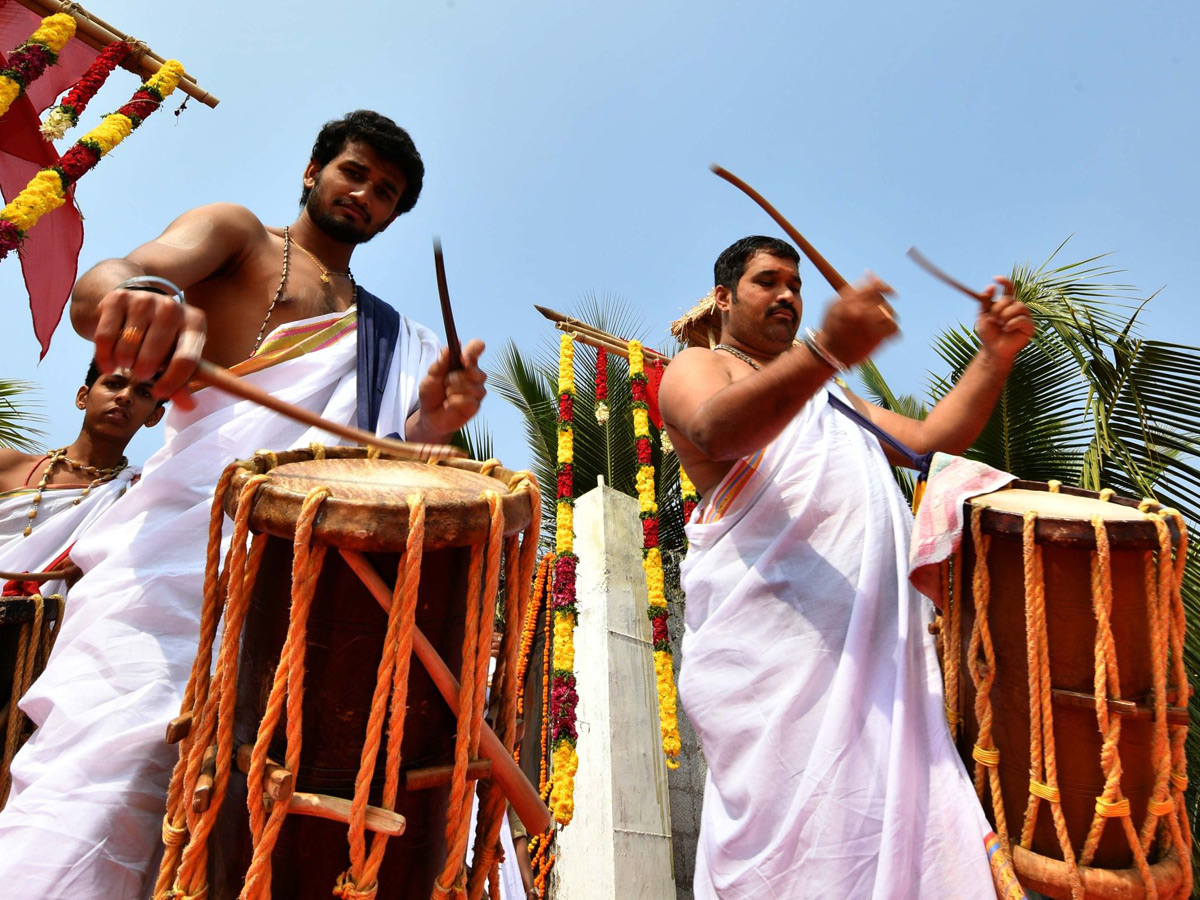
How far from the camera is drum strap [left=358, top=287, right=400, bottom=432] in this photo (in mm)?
2014

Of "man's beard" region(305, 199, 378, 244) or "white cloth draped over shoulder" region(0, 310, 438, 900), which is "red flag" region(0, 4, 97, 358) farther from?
"white cloth draped over shoulder" region(0, 310, 438, 900)

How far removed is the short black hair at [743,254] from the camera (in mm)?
2680

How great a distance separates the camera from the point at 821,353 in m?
1.73

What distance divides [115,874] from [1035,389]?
19.8 ft

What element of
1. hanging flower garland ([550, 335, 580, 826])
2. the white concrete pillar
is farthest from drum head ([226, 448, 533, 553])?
the white concrete pillar

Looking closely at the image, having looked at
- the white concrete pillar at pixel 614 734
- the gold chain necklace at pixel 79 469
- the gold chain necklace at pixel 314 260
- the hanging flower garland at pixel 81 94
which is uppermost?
the hanging flower garland at pixel 81 94

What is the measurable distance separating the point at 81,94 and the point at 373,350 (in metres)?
3.13

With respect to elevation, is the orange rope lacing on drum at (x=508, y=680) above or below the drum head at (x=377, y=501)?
below

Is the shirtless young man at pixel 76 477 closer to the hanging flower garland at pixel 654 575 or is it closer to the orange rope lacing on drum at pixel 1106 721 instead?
the hanging flower garland at pixel 654 575

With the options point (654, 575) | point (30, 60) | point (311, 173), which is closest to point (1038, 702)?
point (311, 173)

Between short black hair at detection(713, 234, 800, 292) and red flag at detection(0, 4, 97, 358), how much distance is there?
3171 mm

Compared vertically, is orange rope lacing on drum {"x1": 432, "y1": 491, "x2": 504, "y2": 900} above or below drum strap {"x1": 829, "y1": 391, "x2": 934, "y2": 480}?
below

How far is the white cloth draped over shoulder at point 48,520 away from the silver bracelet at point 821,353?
2511 mm

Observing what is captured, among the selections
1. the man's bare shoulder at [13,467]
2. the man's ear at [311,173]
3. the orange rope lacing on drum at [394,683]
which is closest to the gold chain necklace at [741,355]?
the man's ear at [311,173]
